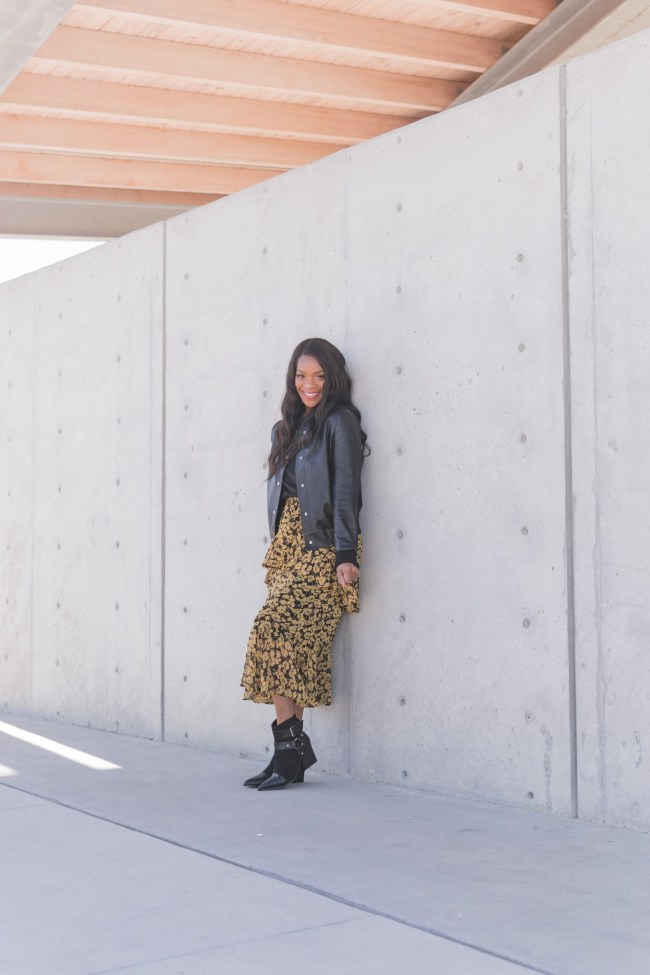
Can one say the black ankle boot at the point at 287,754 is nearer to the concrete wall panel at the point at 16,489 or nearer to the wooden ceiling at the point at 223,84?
the concrete wall panel at the point at 16,489

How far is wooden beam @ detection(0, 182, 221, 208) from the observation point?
35.1 feet

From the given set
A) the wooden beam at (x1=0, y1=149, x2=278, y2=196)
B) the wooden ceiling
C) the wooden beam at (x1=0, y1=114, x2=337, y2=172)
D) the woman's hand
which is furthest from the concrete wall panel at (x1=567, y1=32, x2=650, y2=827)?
the wooden beam at (x1=0, y1=149, x2=278, y2=196)

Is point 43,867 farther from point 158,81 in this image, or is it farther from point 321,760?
point 158,81

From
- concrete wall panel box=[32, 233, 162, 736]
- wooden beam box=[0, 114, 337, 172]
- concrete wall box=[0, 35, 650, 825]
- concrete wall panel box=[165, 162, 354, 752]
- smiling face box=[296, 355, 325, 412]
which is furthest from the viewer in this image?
wooden beam box=[0, 114, 337, 172]

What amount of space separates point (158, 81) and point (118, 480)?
3.57 metres

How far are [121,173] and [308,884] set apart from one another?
8.02 meters

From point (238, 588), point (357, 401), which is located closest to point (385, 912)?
point (357, 401)

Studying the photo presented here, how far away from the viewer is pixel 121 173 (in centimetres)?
1044

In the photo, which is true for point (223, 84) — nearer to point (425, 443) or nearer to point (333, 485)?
point (333, 485)

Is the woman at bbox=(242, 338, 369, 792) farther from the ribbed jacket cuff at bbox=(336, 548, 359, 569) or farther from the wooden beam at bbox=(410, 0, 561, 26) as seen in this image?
the wooden beam at bbox=(410, 0, 561, 26)

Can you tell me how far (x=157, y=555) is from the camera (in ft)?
21.7

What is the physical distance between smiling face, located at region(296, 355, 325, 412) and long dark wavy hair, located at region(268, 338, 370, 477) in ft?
0.07

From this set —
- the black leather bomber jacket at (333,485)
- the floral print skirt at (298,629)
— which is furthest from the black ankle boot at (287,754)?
the black leather bomber jacket at (333,485)

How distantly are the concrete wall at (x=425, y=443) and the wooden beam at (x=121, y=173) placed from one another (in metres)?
3.20
